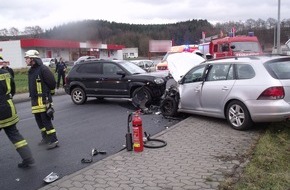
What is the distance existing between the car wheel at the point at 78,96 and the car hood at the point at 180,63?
4.06m

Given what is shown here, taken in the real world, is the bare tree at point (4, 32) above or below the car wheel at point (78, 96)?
above

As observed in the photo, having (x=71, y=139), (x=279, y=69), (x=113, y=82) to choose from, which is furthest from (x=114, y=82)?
(x=279, y=69)

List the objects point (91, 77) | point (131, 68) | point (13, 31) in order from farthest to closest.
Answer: point (13, 31) < point (91, 77) < point (131, 68)

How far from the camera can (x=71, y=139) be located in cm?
768

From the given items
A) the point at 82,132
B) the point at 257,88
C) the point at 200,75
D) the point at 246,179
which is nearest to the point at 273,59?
the point at 257,88

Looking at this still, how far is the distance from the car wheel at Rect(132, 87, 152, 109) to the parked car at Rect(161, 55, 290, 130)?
86.6 inches

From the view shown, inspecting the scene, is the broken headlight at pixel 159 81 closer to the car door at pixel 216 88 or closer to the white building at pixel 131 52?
the car door at pixel 216 88

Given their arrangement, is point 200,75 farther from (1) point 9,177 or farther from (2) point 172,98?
(1) point 9,177

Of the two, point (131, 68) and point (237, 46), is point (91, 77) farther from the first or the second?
point (237, 46)

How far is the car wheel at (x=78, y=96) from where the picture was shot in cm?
1330

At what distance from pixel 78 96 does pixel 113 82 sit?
176cm

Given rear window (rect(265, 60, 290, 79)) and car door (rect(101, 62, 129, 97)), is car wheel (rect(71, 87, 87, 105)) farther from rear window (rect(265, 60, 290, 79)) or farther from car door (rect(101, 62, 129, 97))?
rear window (rect(265, 60, 290, 79))

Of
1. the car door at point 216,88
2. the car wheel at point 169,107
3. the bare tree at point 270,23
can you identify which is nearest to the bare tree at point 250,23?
the bare tree at point 270,23

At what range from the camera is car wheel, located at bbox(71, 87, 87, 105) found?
13297mm
